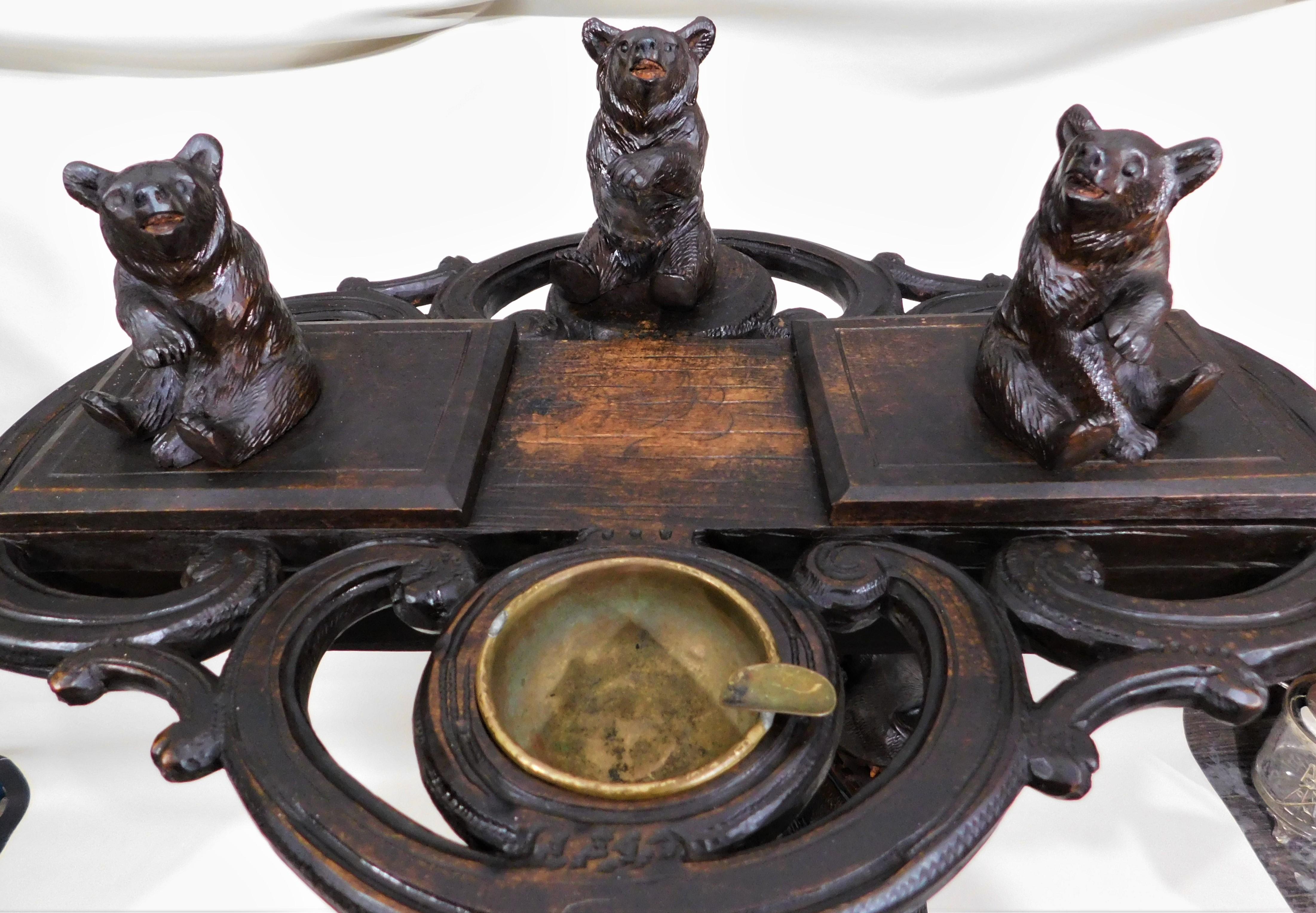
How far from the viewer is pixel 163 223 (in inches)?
44.4

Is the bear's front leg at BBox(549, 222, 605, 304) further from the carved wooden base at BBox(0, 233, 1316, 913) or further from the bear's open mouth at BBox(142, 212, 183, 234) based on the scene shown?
the bear's open mouth at BBox(142, 212, 183, 234)

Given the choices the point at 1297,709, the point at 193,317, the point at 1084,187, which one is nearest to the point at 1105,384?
the point at 1084,187

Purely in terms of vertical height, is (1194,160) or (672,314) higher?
(1194,160)

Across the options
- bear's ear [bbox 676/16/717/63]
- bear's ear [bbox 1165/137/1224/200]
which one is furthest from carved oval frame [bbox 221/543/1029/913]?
bear's ear [bbox 676/16/717/63]

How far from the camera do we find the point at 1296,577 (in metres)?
1.12

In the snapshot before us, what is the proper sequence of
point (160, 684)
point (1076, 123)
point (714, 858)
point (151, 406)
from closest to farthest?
point (714, 858), point (160, 684), point (1076, 123), point (151, 406)

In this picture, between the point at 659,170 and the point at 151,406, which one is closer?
the point at 151,406

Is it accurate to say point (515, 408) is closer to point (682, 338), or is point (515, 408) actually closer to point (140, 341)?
point (682, 338)

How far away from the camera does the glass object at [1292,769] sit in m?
1.17

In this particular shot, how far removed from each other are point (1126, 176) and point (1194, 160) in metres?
0.08

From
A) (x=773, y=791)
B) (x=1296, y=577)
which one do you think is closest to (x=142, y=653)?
(x=773, y=791)

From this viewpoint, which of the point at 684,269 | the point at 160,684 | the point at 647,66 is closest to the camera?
Result: the point at 160,684

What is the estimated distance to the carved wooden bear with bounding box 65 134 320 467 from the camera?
1.13 metres

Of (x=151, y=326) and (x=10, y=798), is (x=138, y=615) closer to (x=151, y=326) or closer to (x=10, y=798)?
(x=151, y=326)
